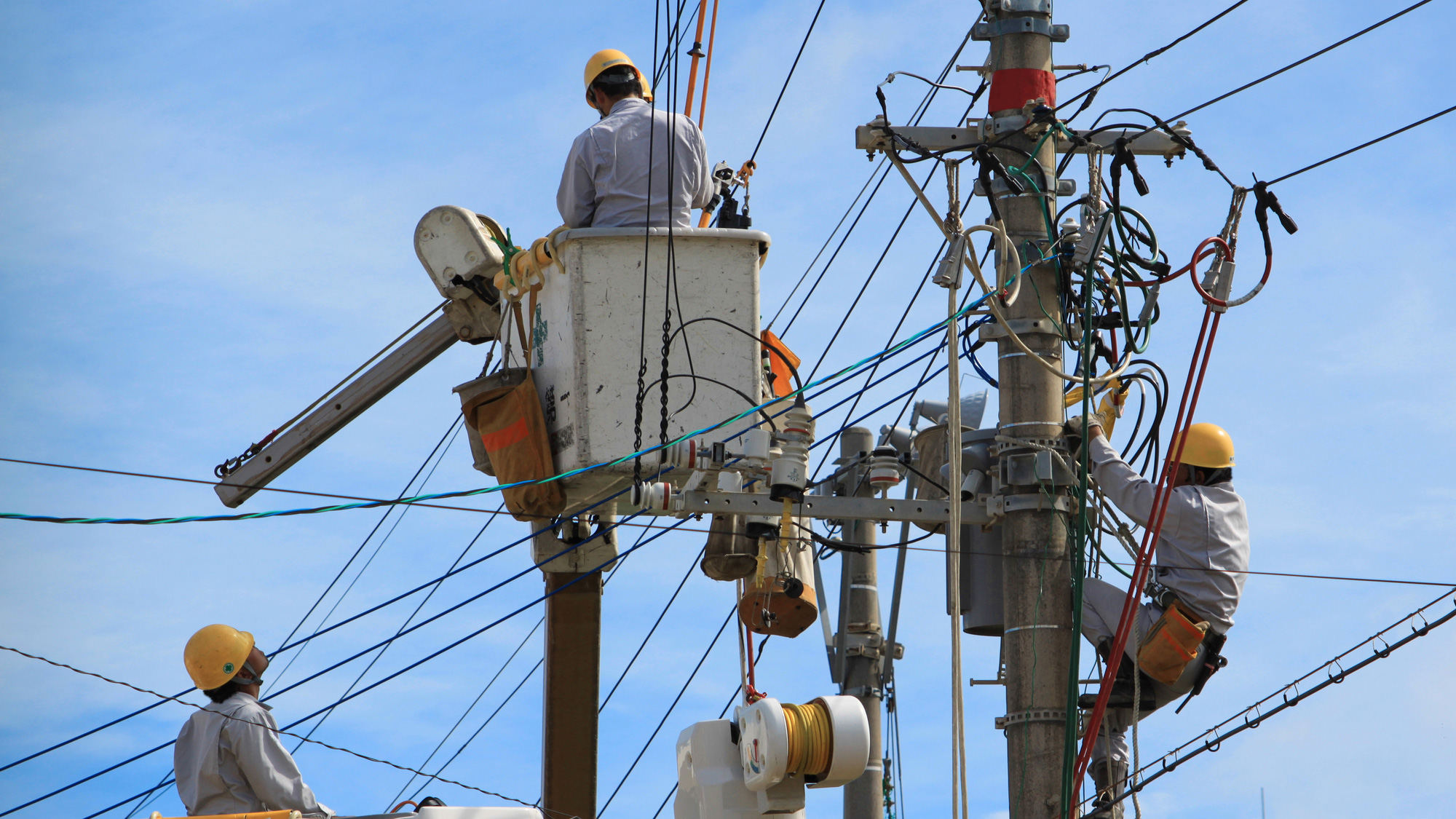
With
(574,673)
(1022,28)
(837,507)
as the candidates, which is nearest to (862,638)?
(574,673)

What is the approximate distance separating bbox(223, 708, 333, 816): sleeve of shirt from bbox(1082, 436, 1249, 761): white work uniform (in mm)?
3719

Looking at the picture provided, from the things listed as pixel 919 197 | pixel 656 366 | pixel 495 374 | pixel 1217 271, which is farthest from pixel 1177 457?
pixel 495 374

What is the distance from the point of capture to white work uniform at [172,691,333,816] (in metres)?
7.14

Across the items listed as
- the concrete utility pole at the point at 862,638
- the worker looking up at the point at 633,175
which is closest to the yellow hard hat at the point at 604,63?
the worker looking up at the point at 633,175

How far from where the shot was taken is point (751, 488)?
10281 mm

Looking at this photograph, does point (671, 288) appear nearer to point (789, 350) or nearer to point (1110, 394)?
point (789, 350)

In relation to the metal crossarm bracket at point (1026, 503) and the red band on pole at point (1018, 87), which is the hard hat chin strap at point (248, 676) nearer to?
the metal crossarm bracket at point (1026, 503)

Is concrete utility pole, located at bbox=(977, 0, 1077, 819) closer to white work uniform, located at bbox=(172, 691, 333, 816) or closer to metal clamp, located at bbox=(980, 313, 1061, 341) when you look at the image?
metal clamp, located at bbox=(980, 313, 1061, 341)

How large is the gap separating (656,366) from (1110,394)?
2296mm

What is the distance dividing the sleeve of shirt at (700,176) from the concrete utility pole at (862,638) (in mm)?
3401

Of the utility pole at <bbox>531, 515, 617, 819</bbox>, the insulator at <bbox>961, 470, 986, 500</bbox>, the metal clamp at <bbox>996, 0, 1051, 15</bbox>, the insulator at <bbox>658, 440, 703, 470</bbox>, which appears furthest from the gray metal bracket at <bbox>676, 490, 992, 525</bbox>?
the metal clamp at <bbox>996, 0, 1051, 15</bbox>

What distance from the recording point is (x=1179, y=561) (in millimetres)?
8672

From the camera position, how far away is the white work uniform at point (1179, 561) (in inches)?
338

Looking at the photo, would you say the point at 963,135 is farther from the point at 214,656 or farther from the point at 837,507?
the point at 214,656
